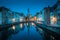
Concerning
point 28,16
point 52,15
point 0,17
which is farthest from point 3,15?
point 28,16

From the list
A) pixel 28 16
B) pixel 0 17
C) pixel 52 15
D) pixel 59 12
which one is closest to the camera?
pixel 59 12

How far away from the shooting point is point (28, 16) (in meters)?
169

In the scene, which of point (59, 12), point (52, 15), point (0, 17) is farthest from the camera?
point (0, 17)

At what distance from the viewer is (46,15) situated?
4012 cm

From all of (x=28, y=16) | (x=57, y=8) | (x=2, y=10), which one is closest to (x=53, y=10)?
(x=57, y=8)

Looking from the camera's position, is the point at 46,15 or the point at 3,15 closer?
the point at 46,15

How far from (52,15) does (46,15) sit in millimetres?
5811

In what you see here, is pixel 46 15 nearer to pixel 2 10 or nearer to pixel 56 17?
pixel 56 17

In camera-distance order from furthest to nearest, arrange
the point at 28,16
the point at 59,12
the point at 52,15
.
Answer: the point at 28,16 → the point at 52,15 → the point at 59,12

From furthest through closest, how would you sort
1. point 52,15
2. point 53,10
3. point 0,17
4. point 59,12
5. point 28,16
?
point 28,16 → point 0,17 → point 52,15 → point 53,10 → point 59,12

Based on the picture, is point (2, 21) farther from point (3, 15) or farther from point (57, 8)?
point (57, 8)

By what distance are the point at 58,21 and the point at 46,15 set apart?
3641mm

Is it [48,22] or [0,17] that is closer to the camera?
[48,22]

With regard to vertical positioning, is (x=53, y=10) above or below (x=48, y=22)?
above
